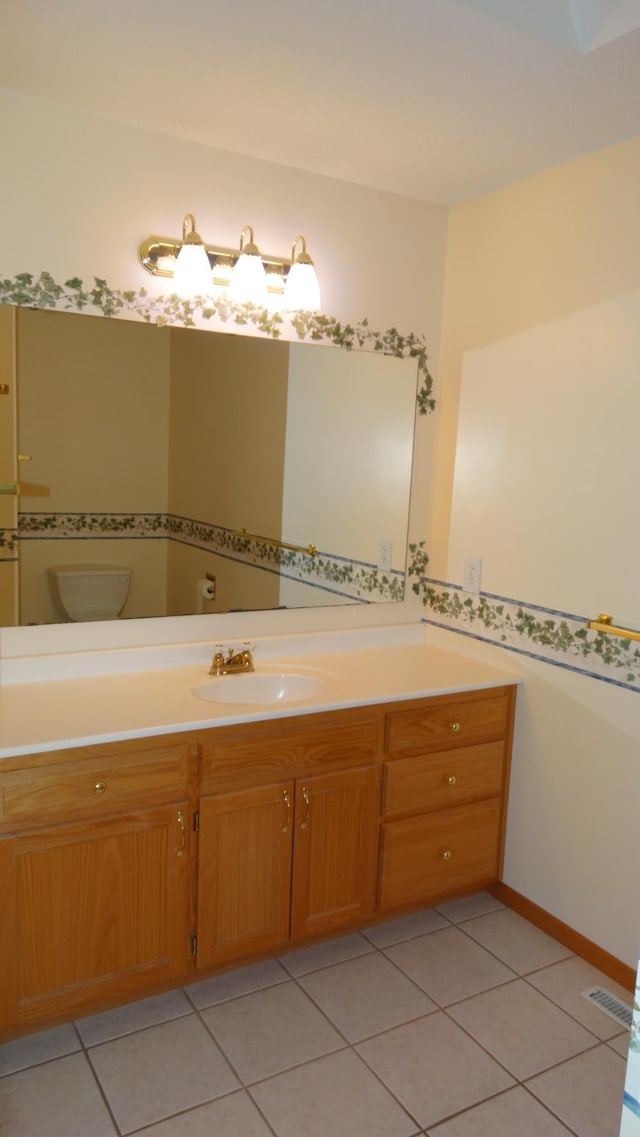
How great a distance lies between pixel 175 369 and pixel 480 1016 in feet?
6.38

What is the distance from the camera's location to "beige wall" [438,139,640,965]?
220 cm

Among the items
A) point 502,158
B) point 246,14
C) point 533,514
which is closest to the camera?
point 246,14

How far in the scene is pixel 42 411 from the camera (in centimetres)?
217

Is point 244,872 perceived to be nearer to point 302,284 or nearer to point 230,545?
point 230,545

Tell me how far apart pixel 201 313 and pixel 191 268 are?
170 millimetres

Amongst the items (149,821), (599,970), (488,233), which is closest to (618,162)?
(488,233)

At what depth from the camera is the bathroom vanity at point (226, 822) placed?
1857mm

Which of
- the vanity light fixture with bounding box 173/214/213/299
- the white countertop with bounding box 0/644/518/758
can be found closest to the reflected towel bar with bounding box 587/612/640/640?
the white countertop with bounding box 0/644/518/758

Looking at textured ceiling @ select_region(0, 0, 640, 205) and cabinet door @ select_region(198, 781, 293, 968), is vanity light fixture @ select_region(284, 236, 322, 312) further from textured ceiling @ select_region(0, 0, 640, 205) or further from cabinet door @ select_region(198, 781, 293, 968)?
cabinet door @ select_region(198, 781, 293, 968)

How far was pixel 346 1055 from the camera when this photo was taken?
199 cm

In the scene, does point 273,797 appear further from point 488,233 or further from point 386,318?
point 488,233

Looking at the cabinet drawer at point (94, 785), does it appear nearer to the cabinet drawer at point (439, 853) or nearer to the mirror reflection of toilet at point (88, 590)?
the mirror reflection of toilet at point (88, 590)

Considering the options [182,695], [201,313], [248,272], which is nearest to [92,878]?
[182,695]

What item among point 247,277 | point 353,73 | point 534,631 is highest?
point 353,73
